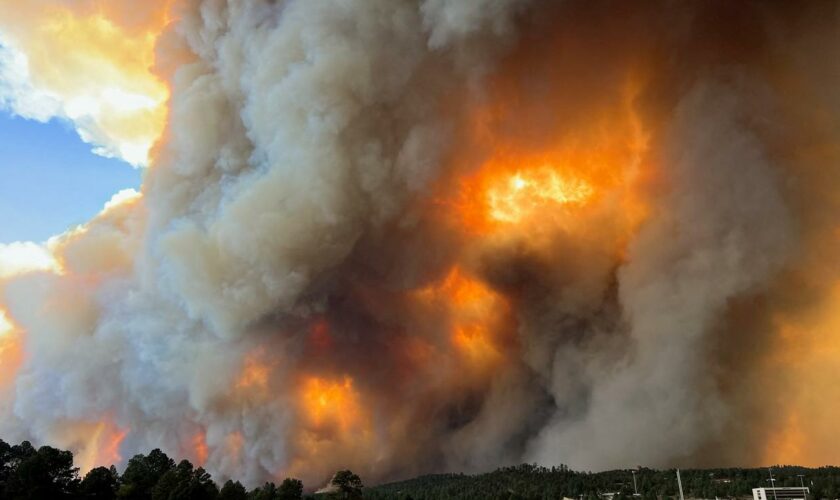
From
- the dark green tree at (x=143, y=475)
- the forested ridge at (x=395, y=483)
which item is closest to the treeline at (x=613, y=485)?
the forested ridge at (x=395, y=483)

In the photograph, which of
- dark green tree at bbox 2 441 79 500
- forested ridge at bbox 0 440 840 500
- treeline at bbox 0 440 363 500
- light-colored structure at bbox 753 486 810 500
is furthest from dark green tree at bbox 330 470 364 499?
light-colored structure at bbox 753 486 810 500

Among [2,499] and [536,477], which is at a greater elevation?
[536,477]

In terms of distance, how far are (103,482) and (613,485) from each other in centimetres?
4204

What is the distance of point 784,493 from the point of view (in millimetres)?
51750

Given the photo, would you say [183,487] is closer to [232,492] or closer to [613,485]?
[232,492]

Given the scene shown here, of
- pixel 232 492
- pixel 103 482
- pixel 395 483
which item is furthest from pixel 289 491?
pixel 395 483

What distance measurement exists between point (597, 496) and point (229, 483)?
30.1 meters

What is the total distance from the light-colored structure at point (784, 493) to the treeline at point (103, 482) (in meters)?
37.0

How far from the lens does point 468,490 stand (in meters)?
57.9

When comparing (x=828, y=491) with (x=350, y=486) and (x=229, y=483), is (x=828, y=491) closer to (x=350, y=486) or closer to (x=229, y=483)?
(x=350, y=486)

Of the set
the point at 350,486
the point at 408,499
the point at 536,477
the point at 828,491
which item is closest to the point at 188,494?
the point at 350,486

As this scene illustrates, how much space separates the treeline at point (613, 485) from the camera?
49.2 meters

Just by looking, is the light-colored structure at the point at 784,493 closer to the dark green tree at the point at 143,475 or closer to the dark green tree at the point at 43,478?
the dark green tree at the point at 143,475

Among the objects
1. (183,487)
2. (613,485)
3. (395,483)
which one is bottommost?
(183,487)
